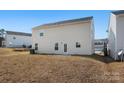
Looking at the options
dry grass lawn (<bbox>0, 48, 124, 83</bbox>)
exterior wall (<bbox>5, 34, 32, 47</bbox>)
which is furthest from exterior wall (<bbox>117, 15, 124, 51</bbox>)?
exterior wall (<bbox>5, 34, 32, 47</bbox>)

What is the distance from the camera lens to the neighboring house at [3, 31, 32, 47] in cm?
3484

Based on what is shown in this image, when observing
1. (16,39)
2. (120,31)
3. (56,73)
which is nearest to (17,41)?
(16,39)

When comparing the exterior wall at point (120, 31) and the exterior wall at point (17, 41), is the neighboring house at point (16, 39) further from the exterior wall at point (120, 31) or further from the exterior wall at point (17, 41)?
the exterior wall at point (120, 31)

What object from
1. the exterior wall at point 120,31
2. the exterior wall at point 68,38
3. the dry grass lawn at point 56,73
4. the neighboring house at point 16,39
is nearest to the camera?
the dry grass lawn at point 56,73

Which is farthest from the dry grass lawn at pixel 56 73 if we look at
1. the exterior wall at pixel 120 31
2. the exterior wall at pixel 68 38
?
the exterior wall at pixel 68 38

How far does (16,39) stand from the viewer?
36.2 m

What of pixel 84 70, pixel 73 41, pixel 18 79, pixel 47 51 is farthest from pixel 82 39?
pixel 18 79

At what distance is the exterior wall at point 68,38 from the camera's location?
17.5 m

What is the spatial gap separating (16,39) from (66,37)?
20050 millimetres

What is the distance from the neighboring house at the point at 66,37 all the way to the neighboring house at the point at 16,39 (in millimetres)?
14524

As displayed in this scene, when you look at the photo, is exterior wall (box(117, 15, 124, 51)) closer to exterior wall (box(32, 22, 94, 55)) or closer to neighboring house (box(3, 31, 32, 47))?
exterior wall (box(32, 22, 94, 55))
